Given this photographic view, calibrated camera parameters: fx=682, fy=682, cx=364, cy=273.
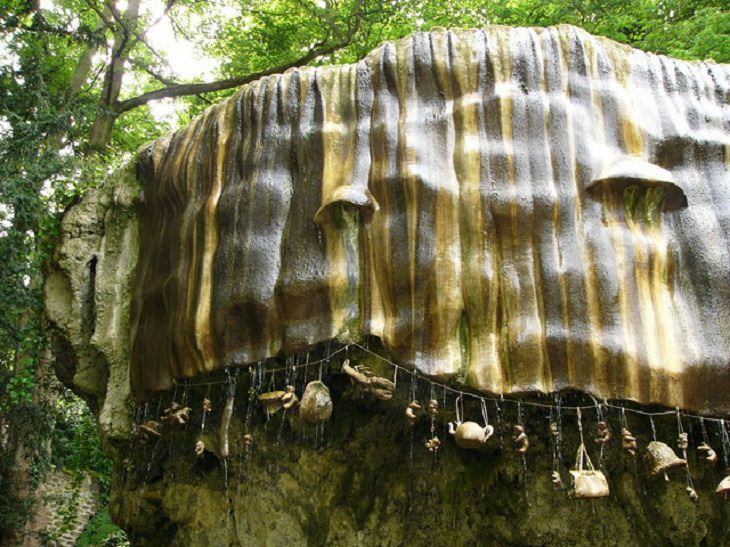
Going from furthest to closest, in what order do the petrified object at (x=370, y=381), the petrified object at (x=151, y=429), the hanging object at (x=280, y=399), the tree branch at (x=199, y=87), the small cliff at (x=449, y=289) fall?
the tree branch at (x=199, y=87), the petrified object at (x=151, y=429), the hanging object at (x=280, y=399), the petrified object at (x=370, y=381), the small cliff at (x=449, y=289)

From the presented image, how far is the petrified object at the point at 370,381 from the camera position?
4.10 metres

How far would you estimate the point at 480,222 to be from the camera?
411 centimetres

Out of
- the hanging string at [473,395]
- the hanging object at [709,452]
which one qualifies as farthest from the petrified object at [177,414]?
the hanging object at [709,452]

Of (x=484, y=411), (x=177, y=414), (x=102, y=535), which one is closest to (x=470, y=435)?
(x=484, y=411)

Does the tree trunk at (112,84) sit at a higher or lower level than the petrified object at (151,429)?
higher

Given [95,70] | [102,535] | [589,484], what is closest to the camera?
[589,484]

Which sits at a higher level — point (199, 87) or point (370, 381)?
point (199, 87)

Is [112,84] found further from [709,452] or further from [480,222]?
[709,452]

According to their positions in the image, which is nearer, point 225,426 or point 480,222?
point 480,222

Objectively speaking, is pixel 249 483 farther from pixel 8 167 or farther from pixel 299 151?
pixel 8 167

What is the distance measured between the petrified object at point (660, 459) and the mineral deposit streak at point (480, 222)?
293 mm

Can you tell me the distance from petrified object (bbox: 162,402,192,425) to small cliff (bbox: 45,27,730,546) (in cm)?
19

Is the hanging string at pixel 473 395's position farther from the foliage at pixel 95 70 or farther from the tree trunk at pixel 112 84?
the tree trunk at pixel 112 84

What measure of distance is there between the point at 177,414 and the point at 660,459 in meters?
3.16
